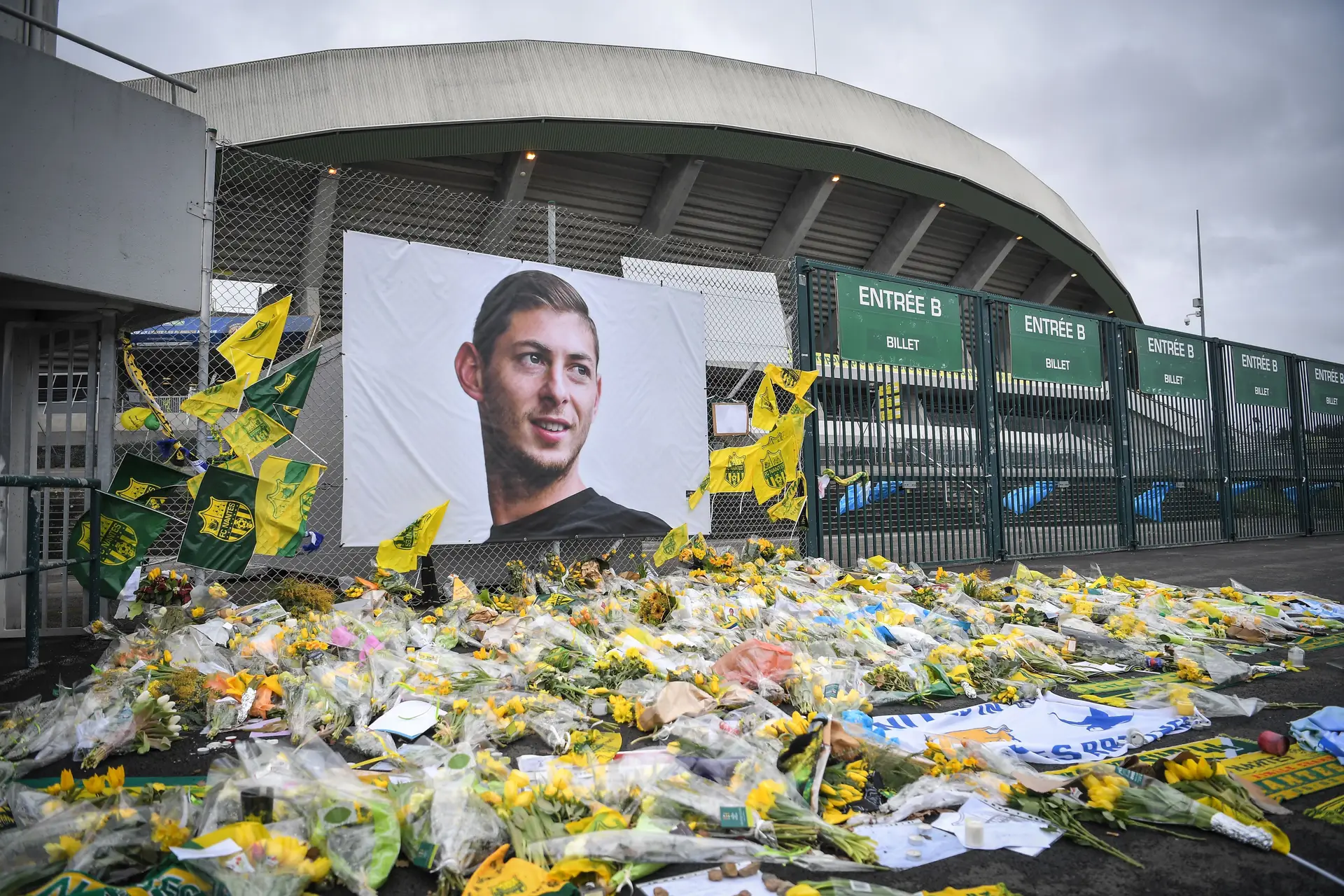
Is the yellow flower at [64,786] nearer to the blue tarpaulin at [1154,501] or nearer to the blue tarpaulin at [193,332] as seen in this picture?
the blue tarpaulin at [193,332]

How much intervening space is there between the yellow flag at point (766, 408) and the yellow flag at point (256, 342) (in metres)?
4.18

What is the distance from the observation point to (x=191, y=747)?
2922mm

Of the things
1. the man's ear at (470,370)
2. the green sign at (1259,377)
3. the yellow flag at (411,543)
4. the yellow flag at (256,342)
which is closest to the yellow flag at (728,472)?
the man's ear at (470,370)

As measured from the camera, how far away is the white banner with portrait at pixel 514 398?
5.70 m

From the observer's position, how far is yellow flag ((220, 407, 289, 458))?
16.3 feet

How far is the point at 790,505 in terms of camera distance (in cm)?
748

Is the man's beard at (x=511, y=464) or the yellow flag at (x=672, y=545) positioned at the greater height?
the man's beard at (x=511, y=464)

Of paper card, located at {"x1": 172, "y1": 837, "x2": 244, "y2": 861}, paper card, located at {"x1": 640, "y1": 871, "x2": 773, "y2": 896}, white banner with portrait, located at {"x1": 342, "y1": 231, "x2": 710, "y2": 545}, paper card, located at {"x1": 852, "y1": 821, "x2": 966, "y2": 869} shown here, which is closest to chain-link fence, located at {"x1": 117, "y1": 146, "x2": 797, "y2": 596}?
white banner with portrait, located at {"x1": 342, "y1": 231, "x2": 710, "y2": 545}

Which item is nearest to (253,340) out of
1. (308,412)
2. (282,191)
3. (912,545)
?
(308,412)

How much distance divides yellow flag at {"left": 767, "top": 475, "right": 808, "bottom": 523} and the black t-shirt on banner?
110 centimetres

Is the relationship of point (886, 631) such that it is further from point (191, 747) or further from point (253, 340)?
point (253, 340)

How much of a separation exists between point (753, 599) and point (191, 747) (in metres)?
3.32

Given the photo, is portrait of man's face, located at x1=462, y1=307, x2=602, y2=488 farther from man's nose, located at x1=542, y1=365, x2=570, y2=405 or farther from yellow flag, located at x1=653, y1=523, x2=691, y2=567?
yellow flag, located at x1=653, y1=523, x2=691, y2=567

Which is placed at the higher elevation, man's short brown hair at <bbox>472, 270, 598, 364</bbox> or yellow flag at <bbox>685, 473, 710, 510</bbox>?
man's short brown hair at <bbox>472, 270, 598, 364</bbox>
